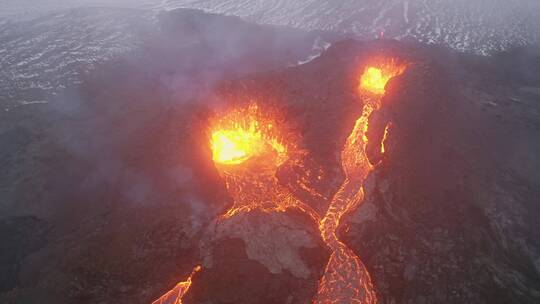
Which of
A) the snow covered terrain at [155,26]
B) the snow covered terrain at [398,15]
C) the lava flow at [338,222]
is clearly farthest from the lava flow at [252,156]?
the snow covered terrain at [398,15]

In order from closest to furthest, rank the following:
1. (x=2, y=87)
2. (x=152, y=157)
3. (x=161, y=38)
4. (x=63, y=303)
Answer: (x=63, y=303) → (x=152, y=157) → (x=2, y=87) → (x=161, y=38)

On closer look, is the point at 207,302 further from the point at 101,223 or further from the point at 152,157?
the point at 152,157

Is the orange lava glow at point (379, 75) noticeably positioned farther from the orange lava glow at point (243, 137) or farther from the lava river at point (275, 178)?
the orange lava glow at point (243, 137)

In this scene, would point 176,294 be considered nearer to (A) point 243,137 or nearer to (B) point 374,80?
(A) point 243,137

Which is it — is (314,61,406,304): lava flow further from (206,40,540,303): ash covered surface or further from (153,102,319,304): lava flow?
(153,102,319,304): lava flow

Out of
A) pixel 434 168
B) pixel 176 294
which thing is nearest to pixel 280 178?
pixel 176 294

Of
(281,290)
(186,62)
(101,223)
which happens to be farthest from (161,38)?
(281,290)

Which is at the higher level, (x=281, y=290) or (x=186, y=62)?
(x=186, y=62)
